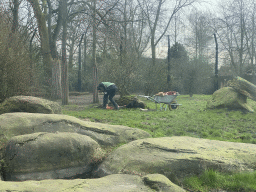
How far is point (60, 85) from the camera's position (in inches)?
582

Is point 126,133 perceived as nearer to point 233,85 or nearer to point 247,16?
point 233,85

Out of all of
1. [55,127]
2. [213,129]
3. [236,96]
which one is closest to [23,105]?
[55,127]

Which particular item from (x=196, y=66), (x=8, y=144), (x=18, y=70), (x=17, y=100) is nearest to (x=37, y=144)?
(x=8, y=144)

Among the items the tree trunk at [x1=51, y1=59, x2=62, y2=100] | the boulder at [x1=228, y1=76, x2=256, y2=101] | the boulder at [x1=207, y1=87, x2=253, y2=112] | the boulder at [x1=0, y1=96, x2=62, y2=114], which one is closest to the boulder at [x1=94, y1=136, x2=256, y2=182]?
the boulder at [x1=0, y1=96, x2=62, y2=114]

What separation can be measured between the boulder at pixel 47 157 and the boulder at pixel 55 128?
0.72m

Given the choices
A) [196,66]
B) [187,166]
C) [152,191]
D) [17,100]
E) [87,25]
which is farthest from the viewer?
[196,66]

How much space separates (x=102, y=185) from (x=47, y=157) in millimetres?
1367

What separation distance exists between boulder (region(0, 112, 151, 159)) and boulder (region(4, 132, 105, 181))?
723 millimetres

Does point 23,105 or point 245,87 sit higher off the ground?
point 245,87

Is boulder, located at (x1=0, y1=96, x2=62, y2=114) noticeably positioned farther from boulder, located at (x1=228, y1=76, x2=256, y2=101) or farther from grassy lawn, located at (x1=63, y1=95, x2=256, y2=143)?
boulder, located at (x1=228, y1=76, x2=256, y2=101)

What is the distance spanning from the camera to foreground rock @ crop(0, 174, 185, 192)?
2611mm

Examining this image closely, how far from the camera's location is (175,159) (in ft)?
12.3

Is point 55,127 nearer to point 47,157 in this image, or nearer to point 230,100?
point 47,157

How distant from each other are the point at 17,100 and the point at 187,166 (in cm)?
470
